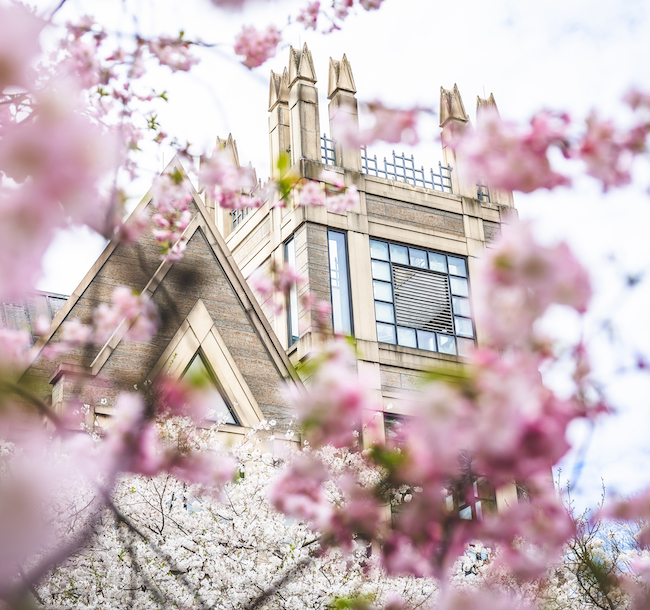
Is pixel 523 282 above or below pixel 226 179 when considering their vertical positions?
below

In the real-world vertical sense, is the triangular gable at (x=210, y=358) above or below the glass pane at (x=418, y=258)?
below

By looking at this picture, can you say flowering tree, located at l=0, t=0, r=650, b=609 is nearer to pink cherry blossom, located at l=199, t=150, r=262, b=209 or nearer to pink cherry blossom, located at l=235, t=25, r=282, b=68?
pink cherry blossom, located at l=199, t=150, r=262, b=209

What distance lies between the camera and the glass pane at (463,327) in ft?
66.4

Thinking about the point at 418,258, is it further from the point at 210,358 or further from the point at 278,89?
the point at 210,358

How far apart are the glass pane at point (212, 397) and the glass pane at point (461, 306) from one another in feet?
30.6

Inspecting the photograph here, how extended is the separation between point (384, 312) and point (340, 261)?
1.64 meters

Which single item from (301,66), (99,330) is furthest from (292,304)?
(99,330)

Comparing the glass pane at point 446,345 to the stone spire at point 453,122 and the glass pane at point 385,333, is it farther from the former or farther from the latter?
the stone spire at point 453,122

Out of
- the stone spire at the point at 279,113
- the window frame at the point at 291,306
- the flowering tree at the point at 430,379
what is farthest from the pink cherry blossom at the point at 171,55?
the stone spire at the point at 279,113

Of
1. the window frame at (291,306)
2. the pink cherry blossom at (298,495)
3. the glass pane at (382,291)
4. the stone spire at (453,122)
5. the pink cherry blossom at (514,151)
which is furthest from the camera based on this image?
the stone spire at (453,122)

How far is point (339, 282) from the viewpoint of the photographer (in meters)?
19.3

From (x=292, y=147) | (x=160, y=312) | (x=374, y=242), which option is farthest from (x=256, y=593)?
(x=292, y=147)

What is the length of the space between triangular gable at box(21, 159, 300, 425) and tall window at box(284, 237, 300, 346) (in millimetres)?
5505

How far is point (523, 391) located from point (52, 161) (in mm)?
1462
